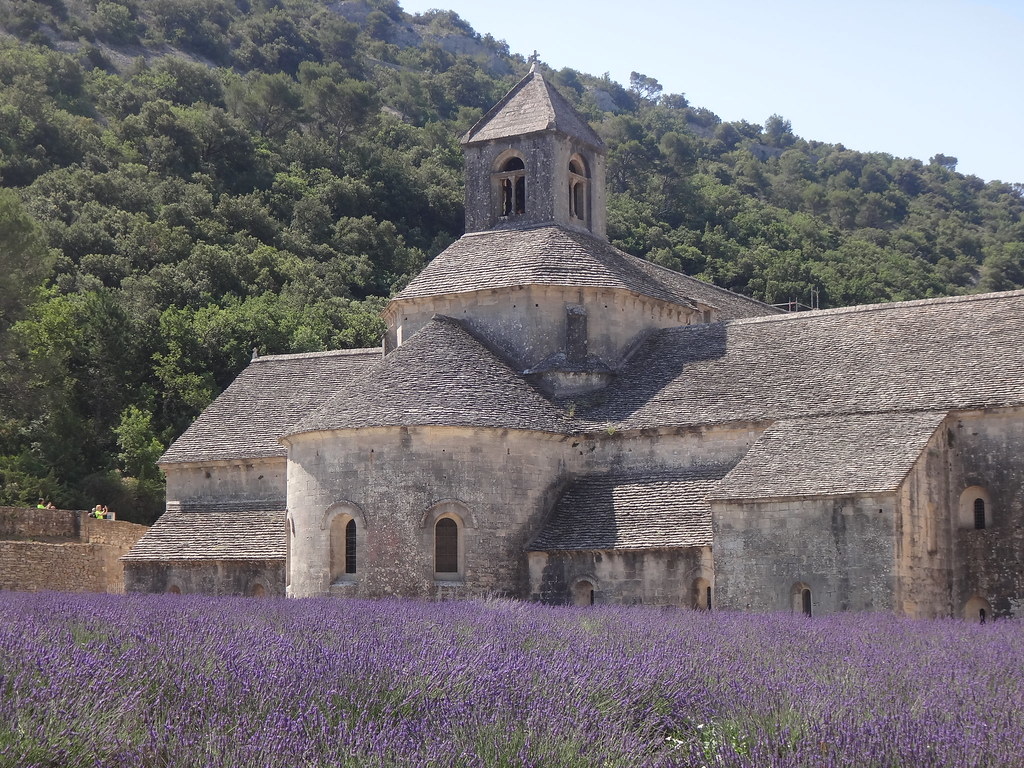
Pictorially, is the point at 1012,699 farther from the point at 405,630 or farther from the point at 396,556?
the point at 396,556

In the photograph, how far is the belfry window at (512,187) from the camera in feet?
124

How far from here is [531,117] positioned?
37594mm

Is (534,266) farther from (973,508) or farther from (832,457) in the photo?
(973,508)

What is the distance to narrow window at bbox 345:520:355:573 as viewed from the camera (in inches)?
1194

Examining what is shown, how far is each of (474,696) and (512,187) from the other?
27.6 m

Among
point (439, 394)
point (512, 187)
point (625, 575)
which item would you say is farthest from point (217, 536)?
point (512, 187)

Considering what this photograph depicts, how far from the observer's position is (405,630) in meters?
16.8

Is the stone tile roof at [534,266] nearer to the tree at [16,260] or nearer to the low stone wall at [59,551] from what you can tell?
the low stone wall at [59,551]

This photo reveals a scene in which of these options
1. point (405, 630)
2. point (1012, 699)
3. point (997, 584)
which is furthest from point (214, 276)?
point (1012, 699)

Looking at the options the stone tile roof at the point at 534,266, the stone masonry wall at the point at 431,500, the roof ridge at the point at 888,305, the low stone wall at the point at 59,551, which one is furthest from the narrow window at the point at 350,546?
the roof ridge at the point at 888,305

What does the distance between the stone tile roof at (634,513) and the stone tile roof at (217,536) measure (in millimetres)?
7130

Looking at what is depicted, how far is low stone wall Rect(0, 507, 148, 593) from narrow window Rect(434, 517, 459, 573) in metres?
9.23

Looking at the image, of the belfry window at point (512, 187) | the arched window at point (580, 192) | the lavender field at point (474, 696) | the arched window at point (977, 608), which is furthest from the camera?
the arched window at point (580, 192)

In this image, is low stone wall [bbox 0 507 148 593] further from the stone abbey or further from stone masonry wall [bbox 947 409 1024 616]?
stone masonry wall [bbox 947 409 1024 616]
